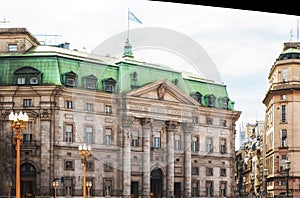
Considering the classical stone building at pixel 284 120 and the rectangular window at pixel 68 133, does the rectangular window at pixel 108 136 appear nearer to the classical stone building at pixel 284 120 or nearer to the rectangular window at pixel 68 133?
the rectangular window at pixel 68 133

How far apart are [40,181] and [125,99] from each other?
1049 cm

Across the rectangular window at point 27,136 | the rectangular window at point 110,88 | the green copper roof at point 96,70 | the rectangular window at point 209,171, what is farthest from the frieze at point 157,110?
the rectangular window at point 27,136

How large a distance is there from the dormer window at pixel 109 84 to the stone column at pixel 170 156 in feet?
20.9

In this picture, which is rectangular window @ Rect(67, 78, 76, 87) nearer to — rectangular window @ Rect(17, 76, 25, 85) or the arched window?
the arched window

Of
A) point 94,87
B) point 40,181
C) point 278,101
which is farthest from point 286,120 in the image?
point 40,181

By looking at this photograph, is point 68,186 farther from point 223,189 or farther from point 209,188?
point 223,189

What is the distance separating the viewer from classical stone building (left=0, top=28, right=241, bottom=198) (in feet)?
159

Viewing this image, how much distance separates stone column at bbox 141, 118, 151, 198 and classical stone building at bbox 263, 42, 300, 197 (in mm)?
11800

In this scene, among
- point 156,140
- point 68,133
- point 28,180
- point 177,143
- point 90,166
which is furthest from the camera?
point 177,143

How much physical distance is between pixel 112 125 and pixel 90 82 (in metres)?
4.04

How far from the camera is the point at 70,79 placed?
5091cm

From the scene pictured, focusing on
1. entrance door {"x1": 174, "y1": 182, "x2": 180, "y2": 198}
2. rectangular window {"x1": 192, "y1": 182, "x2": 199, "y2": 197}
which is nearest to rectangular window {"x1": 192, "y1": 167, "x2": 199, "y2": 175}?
rectangular window {"x1": 192, "y1": 182, "x2": 199, "y2": 197}

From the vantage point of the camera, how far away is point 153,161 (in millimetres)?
55250

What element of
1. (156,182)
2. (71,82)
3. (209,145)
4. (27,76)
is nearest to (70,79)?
(71,82)
